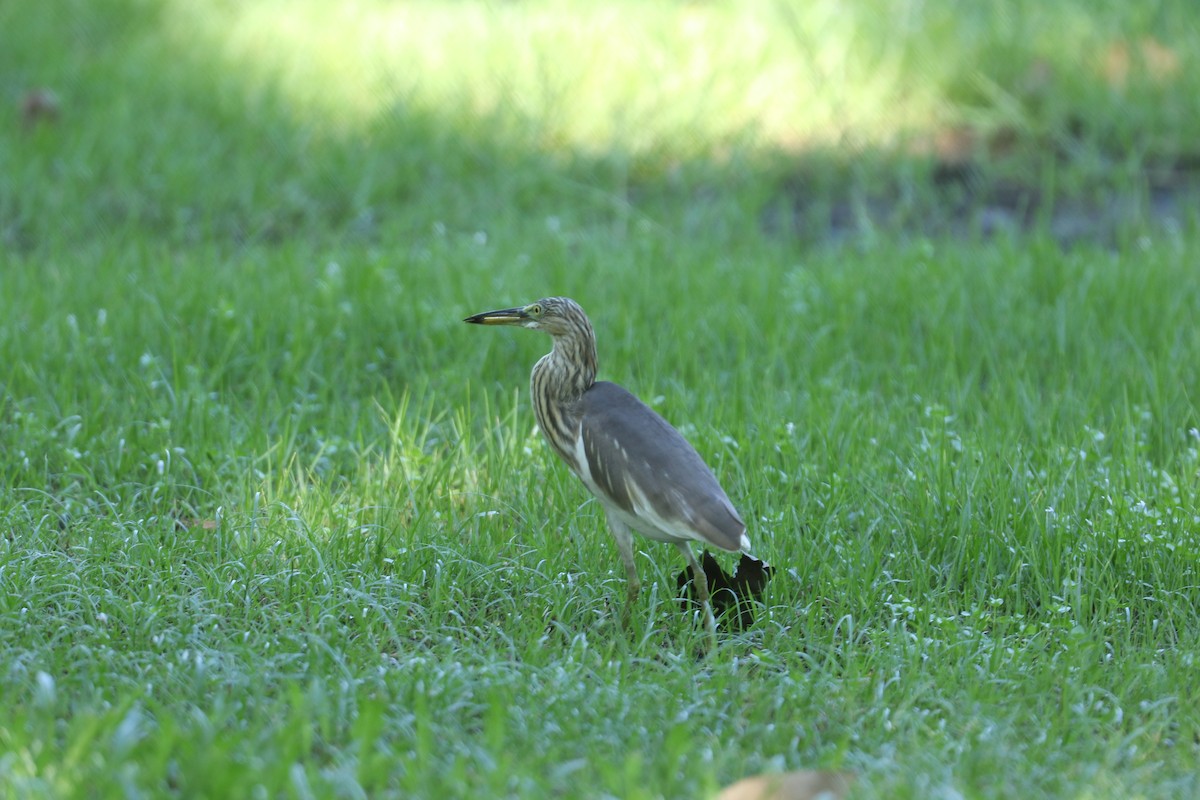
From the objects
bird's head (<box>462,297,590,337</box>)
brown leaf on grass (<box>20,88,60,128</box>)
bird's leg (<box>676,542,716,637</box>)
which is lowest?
bird's leg (<box>676,542,716,637</box>)

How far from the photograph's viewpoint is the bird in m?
3.57

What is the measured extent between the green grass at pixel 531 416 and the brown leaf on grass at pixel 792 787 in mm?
51

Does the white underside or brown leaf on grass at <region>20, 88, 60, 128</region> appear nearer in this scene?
the white underside

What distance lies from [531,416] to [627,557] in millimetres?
1366

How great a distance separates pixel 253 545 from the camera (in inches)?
162

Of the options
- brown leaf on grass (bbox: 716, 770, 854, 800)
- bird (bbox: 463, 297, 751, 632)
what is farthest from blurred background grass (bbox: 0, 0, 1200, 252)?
brown leaf on grass (bbox: 716, 770, 854, 800)

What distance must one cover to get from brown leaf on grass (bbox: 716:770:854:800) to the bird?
76 centimetres

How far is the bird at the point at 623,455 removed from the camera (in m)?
3.57

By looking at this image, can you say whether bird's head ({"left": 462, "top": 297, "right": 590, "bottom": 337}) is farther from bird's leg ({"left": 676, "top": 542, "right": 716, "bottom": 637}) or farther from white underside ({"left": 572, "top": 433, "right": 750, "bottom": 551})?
bird's leg ({"left": 676, "top": 542, "right": 716, "bottom": 637})

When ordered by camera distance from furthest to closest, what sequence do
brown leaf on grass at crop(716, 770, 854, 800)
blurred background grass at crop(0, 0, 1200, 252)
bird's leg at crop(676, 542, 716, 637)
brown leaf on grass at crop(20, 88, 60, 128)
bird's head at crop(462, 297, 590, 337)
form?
1. brown leaf on grass at crop(20, 88, 60, 128)
2. blurred background grass at crop(0, 0, 1200, 252)
3. bird's head at crop(462, 297, 590, 337)
4. bird's leg at crop(676, 542, 716, 637)
5. brown leaf on grass at crop(716, 770, 854, 800)

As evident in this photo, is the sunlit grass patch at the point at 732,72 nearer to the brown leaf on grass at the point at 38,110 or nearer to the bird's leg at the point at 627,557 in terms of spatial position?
the brown leaf on grass at the point at 38,110

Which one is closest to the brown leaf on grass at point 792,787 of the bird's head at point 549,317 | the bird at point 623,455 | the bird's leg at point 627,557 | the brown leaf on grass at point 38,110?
the bird at point 623,455

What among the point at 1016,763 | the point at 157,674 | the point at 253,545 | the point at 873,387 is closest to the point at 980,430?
the point at 873,387

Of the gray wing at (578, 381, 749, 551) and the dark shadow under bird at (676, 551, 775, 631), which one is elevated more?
the gray wing at (578, 381, 749, 551)
